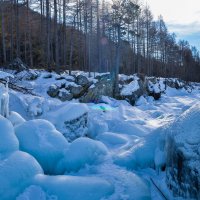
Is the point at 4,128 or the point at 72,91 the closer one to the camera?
the point at 4,128

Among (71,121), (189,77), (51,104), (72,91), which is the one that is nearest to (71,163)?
(71,121)

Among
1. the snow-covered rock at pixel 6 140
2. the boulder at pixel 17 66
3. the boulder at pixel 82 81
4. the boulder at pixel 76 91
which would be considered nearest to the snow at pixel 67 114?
the snow-covered rock at pixel 6 140

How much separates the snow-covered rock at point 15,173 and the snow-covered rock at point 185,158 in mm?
1956

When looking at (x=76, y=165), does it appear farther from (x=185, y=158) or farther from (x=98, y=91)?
(x=98, y=91)

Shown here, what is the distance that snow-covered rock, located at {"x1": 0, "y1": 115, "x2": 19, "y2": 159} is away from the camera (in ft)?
15.0

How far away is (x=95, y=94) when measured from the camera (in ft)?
48.3

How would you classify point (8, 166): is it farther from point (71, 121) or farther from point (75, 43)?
point (75, 43)

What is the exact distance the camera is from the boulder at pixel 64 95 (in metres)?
13.3

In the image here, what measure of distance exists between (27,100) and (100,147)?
14.4ft

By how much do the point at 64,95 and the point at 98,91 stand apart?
2.22 meters

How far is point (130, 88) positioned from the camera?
17.4m

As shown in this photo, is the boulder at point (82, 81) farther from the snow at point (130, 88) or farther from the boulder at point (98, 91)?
the snow at point (130, 88)

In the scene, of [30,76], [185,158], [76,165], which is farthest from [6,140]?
[30,76]

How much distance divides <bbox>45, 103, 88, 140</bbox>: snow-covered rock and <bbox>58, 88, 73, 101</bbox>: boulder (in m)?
4.85
